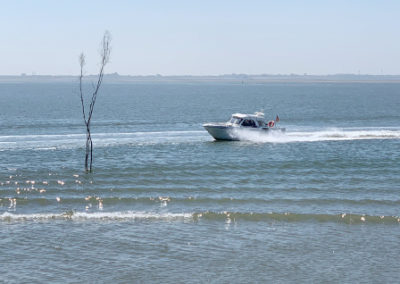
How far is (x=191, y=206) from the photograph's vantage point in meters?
28.0

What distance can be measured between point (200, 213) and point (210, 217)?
0.66 meters

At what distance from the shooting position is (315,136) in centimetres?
5762

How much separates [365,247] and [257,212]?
616cm

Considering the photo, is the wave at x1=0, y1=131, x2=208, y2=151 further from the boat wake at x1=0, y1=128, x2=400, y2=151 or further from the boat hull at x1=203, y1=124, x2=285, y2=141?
the boat hull at x1=203, y1=124, x2=285, y2=141

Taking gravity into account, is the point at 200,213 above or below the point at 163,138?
below

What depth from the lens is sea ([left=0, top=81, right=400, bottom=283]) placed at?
1938cm

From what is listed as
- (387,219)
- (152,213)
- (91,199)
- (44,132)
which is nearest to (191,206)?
(152,213)

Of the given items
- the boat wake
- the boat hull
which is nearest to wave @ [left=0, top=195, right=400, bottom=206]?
the boat wake

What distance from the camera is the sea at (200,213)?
1938cm

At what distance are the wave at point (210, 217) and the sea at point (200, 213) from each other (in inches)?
1.9

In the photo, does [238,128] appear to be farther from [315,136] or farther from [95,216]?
[95,216]

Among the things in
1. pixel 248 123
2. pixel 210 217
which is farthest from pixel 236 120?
pixel 210 217

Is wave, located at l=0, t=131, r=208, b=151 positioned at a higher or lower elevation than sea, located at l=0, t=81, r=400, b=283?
higher

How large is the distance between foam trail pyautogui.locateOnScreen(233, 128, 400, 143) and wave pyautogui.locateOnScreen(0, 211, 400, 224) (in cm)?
2905
